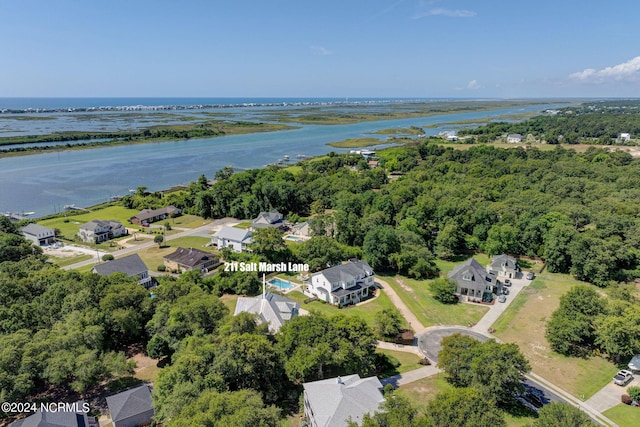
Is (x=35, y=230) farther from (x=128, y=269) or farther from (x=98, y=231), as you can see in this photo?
(x=128, y=269)

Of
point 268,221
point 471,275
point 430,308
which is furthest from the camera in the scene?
point 268,221

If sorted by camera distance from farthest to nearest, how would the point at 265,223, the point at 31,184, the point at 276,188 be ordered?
the point at 31,184 → the point at 276,188 → the point at 265,223

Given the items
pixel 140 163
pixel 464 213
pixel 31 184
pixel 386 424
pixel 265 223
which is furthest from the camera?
pixel 140 163

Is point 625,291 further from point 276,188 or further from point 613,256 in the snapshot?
point 276,188

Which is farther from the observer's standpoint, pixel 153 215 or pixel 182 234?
pixel 153 215

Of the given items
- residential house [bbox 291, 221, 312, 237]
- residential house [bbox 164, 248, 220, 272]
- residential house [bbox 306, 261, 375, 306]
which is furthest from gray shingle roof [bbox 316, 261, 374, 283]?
residential house [bbox 291, 221, 312, 237]

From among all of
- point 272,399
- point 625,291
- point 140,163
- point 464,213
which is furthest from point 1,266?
point 140,163

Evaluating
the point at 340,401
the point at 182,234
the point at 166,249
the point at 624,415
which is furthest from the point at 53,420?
the point at 182,234
